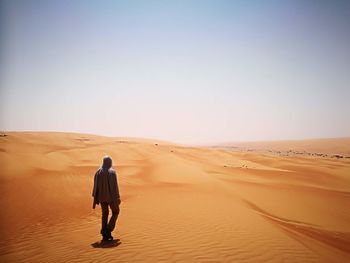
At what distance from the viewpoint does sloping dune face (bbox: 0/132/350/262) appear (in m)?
5.97

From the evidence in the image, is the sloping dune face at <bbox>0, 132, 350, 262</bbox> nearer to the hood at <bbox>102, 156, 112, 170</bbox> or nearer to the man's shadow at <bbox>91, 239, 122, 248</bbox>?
the man's shadow at <bbox>91, 239, 122, 248</bbox>

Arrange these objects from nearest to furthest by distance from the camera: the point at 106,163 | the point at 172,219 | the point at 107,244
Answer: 1. the point at 107,244
2. the point at 106,163
3. the point at 172,219

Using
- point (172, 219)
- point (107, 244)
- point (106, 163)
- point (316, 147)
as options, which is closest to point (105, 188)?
point (106, 163)

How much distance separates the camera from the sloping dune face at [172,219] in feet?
19.6

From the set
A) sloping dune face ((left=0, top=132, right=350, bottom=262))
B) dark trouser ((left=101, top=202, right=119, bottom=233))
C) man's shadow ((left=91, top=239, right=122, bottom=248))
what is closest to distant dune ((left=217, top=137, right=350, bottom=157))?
sloping dune face ((left=0, top=132, right=350, bottom=262))

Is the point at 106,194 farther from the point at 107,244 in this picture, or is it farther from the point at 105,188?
the point at 107,244

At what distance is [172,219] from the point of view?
27.9ft

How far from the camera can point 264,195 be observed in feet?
44.2

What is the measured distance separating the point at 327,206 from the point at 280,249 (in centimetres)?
747

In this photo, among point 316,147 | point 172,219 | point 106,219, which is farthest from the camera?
point 316,147

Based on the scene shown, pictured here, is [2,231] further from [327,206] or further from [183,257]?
[327,206]

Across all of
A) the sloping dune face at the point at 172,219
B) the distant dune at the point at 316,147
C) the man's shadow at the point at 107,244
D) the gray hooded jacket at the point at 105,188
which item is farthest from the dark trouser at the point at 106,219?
the distant dune at the point at 316,147

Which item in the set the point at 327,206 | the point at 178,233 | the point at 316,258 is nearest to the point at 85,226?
the point at 178,233

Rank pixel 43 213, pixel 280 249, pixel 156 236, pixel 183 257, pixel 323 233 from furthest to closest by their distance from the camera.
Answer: pixel 43 213, pixel 323 233, pixel 156 236, pixel 280 249, pixel 183 257
